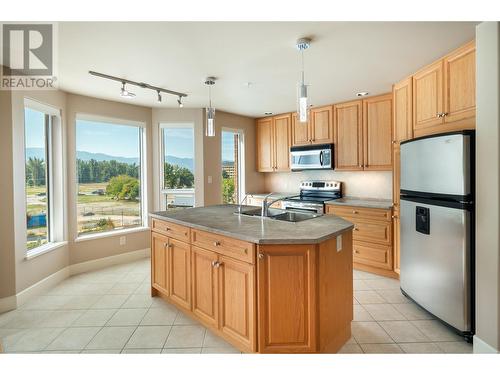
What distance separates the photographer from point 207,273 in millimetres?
2123

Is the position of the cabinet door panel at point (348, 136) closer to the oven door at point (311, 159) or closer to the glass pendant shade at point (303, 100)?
the oven door at point (311, 159)

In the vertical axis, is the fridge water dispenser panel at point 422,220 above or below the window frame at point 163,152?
below

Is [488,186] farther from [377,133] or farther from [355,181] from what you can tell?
[355,181]

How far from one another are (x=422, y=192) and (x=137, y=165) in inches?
147

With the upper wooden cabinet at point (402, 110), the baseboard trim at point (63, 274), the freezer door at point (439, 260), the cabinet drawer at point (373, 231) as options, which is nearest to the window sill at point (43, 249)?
the baseboard trim at point (63, 274)

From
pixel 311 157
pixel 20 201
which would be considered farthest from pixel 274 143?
pixel 20 201

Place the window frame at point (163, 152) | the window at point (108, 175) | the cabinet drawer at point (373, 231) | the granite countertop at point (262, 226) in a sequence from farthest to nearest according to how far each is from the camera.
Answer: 1. the window frame at point (163, 152)
2. the window at point (108, 175)
3. the cabinet drawer at point (373, 231)
4. the granite countertop at point (262, 226)

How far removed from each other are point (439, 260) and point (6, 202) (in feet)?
12.8

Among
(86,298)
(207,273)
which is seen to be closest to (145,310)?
(86,298)

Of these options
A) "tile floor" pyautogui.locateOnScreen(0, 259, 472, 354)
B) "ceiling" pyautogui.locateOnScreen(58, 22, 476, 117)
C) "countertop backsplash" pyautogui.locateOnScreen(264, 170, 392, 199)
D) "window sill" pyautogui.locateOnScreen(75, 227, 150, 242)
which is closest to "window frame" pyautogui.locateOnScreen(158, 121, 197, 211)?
"window sill" pyautogui.locateOnScreen(75, 227, 150, 242)

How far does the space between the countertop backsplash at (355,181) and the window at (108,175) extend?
8.52 ft

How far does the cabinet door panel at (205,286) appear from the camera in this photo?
81.2 inches

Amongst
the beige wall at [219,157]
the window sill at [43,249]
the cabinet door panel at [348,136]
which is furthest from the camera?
the beige wall at [219,157]

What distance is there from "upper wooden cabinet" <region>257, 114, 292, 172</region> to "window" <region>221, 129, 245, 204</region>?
0.39m
